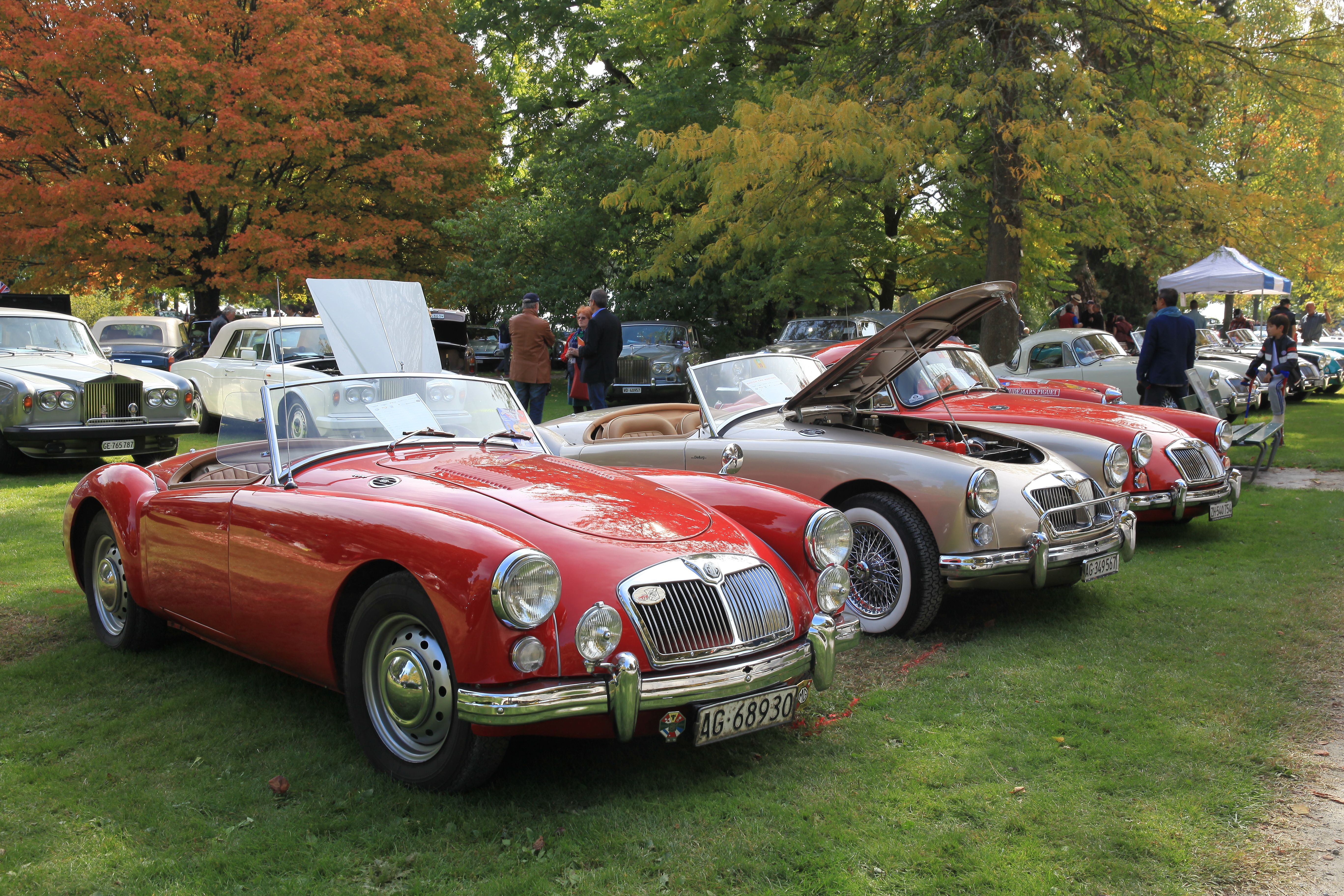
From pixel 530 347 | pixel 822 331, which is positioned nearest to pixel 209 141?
pixel 530 347

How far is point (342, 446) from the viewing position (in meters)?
4.59

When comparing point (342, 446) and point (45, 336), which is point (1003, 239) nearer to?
point (342, 446)

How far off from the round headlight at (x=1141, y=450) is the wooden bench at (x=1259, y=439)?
1.88 meters

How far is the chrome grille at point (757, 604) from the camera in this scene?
363 centimetres

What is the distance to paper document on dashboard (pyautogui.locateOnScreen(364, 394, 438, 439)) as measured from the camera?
4.77m

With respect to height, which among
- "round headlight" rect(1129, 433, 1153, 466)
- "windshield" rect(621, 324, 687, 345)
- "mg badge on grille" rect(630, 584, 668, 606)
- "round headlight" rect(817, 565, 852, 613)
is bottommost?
"round headlight" rect(817, 565, 852, 613)

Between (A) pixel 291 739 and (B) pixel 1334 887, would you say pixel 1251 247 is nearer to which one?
(B) pixel 1334 887

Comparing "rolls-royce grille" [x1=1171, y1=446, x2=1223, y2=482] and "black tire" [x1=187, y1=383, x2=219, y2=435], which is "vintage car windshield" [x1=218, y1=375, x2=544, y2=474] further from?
"black tire" [x1=187, y1=383, x2=219, y2=435]

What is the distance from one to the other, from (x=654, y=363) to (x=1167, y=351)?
11.3 metres

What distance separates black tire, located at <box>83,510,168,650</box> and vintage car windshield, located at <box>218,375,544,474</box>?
79cm

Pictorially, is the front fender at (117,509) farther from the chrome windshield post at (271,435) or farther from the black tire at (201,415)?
the black tire at (201,415)

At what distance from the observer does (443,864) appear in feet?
10.2

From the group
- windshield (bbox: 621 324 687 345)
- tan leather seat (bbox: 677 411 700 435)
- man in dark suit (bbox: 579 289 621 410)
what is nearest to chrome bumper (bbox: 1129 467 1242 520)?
tan leather seat (bbox: 677 411 700 435)

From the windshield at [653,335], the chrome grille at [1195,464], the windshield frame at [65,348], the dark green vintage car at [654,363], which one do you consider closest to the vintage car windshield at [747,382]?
the chrome grille at [1195,464]
